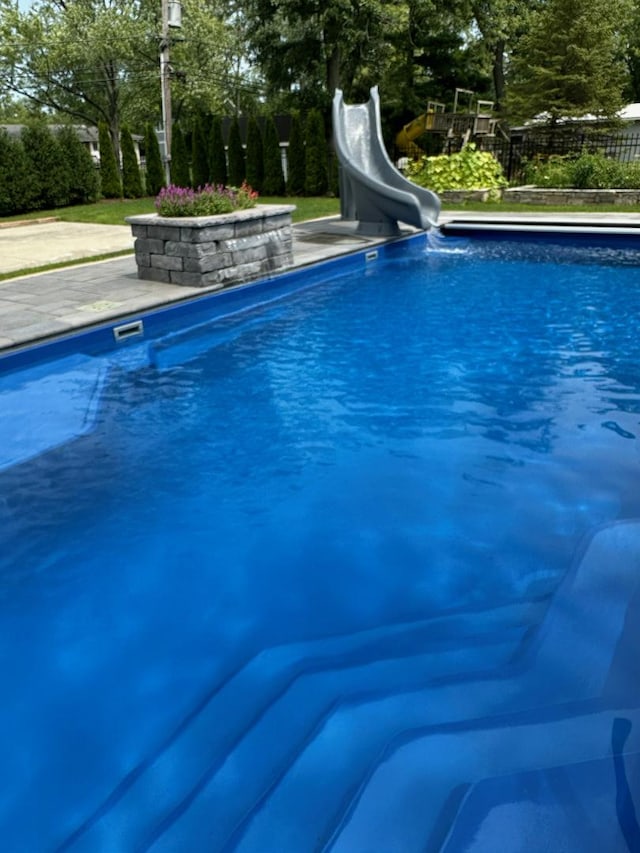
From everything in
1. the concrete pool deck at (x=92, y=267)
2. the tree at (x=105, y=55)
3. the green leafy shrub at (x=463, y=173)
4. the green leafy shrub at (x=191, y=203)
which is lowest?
the concrete pool deck at (x=92, y=267)

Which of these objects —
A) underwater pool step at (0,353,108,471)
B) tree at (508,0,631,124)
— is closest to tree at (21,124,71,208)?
tree at (508,0,631,124)

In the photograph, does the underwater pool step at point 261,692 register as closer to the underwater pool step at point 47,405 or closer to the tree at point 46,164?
the underwater pool step at point 47,405

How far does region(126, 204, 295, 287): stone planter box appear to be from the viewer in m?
7.11

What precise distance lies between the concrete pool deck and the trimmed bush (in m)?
5.29

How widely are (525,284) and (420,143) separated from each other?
12707 mm

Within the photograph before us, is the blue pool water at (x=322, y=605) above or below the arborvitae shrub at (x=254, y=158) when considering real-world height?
below

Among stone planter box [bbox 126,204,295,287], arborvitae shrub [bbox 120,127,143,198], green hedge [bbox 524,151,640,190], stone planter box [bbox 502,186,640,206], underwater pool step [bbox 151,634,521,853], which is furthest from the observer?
arborvitae shrub [bbox 120,127,143,198]

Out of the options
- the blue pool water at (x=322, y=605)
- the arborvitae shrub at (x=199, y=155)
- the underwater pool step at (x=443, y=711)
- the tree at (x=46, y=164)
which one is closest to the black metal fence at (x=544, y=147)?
the arborvitae shrub at (x=199, y=155)

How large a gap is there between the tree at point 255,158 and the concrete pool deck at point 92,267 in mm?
5572

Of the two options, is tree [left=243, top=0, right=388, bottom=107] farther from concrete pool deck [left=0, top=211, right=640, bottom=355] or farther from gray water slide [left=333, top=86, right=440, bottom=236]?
concrete pool deck [left=0, top=211, right=640, bottom=355]

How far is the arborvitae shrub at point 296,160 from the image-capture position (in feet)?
55.2

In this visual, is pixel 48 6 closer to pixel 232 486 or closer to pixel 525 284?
pixel 525 284

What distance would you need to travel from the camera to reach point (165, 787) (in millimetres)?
2062

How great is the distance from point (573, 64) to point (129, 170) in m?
12.2
